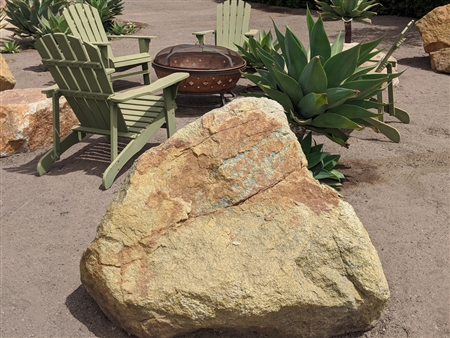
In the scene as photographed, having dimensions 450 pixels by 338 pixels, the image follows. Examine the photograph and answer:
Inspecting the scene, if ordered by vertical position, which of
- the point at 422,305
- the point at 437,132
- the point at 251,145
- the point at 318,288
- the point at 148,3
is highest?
the point at 251,145

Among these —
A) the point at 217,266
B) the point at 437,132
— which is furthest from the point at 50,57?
the point at 437,132

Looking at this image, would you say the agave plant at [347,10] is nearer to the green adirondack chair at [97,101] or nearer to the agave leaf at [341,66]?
the green adirondack chair at [97,101]

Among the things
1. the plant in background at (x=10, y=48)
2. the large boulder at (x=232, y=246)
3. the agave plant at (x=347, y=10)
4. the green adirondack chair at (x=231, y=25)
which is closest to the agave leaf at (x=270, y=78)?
the large boulder at (x=232, y=246)

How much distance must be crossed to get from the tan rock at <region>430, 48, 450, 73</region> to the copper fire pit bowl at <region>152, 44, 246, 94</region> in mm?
3131

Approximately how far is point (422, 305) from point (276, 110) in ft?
4.04

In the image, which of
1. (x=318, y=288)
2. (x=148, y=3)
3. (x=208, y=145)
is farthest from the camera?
(x=148, y=3)

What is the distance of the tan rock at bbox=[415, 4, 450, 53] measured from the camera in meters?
6.88

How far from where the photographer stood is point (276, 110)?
8.55 ft

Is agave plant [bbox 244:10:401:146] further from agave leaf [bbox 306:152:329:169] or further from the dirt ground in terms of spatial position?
the dirt ground

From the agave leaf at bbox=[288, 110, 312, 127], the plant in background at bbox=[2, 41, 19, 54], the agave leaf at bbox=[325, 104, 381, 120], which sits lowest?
the plant in background at bbox=[2, 41, 19, 54]

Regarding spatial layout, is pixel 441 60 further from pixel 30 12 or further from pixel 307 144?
pixel 30 12

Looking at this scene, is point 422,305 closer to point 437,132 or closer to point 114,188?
point 114,188

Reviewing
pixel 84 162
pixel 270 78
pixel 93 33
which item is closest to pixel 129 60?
pixel 93 33

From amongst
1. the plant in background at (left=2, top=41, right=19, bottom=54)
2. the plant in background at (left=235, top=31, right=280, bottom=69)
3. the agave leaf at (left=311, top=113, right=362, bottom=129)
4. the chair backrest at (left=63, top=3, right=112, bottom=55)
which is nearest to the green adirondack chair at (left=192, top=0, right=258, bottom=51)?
the plant in background at (left=235, top=31, right=280, bottom=69)
